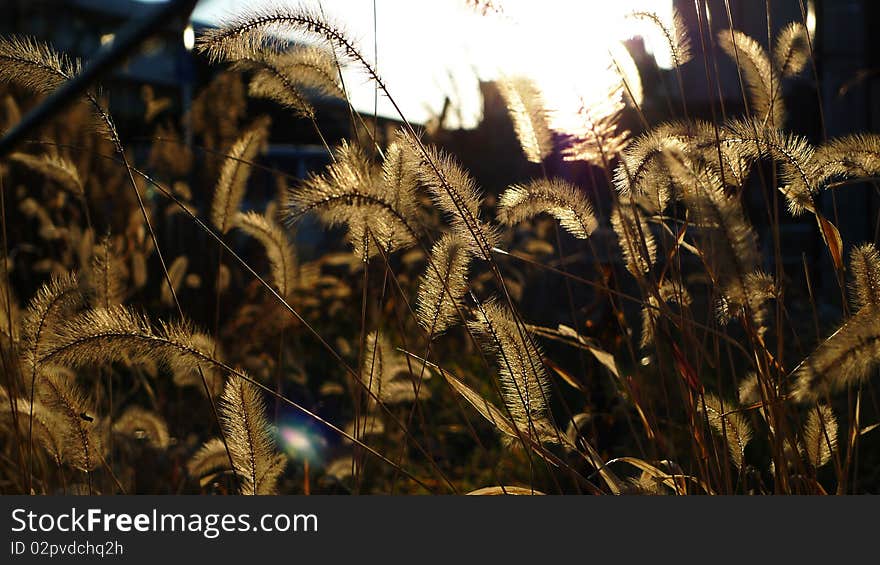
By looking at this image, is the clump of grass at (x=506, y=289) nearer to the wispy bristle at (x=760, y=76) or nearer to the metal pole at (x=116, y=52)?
the wispy bristle at (x=760, y=76)

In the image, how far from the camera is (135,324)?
3.54 ft

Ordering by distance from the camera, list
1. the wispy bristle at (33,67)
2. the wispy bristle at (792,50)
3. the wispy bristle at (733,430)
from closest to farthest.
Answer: the wispy bristle at (33,67)
the wispy bristle at (733,430)
the wispy bristle at (792,50)

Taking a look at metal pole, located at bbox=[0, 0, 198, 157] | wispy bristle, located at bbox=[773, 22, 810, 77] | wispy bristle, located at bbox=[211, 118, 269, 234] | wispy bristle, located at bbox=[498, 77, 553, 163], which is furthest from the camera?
wispy bristle, located at bbox=[211, 118, 269, 234]

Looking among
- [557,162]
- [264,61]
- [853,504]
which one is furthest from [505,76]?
[557,162]

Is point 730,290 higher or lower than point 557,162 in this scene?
lower

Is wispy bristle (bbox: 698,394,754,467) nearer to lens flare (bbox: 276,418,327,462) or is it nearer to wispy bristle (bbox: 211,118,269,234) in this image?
wispy bristle (bbox: 211,118,269,234)

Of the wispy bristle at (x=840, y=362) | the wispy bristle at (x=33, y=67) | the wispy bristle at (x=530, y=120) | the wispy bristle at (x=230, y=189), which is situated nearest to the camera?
the wispy bristle at (x=840, y=362)

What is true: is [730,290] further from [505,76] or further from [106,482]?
[106,482]

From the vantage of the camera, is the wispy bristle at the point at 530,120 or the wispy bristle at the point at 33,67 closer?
the wispy bristle at the point at 33,67

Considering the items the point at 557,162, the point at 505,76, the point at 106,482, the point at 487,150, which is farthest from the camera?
the point at 487,150

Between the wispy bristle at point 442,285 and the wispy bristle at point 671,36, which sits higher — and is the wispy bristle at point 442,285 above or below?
below

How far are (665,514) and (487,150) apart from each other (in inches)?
176

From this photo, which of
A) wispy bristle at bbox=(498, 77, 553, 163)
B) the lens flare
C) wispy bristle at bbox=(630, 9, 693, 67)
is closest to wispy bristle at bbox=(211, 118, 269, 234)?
wispy bristle at bbox=(498, 77, 553, 163)

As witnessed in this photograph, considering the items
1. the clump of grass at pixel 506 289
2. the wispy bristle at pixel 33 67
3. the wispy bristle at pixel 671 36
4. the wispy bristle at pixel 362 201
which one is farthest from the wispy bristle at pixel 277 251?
the wispy bristle at pixel 671 36
